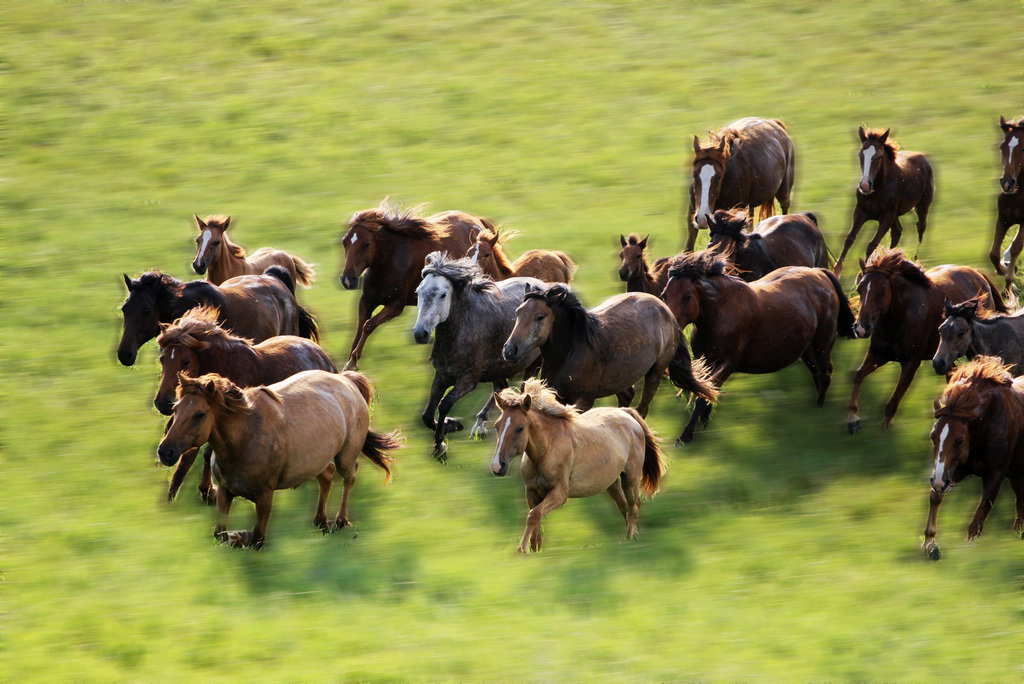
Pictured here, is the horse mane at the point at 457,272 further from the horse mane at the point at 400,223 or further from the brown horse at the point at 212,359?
the horse mane at the point at 400,223

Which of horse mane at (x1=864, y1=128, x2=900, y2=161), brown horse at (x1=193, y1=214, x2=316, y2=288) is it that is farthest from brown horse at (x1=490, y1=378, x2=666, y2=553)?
horse mane at (x1=864, y1=128, x2=900, y2=161)

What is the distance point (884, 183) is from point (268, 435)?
9.57 metres

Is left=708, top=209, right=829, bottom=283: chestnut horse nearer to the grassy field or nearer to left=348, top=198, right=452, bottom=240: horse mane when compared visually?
the grassy field

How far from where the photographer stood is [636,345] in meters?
10.5

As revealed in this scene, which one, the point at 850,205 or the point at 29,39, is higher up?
the point at 29,39

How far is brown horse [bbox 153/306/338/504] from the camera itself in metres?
8.91

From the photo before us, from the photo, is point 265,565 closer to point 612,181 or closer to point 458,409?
point 458,409

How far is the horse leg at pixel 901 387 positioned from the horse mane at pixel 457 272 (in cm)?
401

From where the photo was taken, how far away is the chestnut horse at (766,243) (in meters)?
12.7

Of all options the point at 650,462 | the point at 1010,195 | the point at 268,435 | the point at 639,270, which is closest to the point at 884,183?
the point at 1010,195

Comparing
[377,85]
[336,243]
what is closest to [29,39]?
[377,85]

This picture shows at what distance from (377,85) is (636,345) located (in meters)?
16.1

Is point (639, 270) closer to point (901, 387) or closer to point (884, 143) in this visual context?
point (901, 387)

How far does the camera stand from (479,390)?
12438mm
